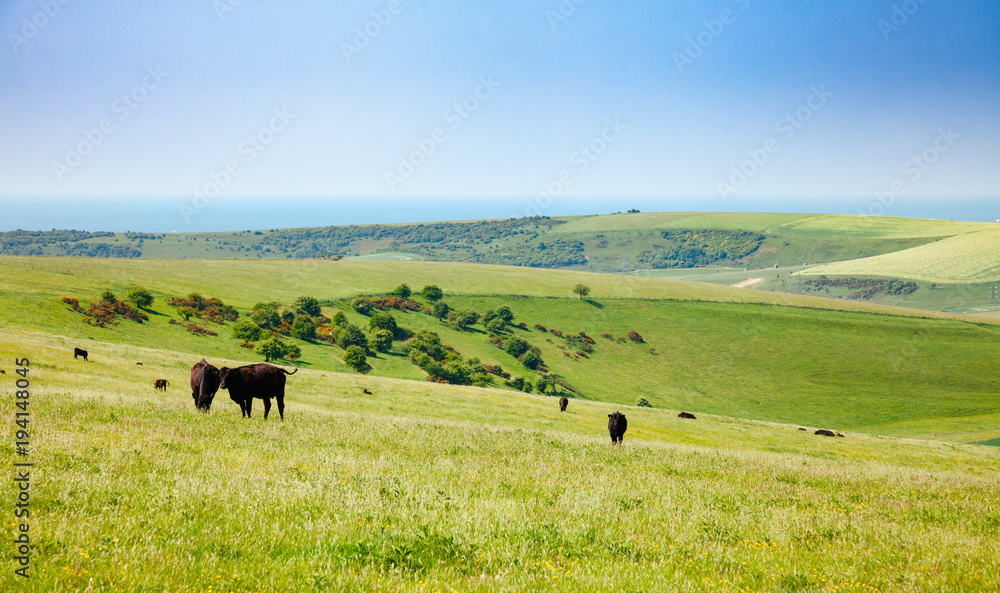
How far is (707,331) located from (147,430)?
118 m

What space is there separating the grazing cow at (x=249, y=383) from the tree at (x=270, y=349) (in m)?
54.8

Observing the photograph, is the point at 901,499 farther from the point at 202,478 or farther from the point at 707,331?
the point at 707,331

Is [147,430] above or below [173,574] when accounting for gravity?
below

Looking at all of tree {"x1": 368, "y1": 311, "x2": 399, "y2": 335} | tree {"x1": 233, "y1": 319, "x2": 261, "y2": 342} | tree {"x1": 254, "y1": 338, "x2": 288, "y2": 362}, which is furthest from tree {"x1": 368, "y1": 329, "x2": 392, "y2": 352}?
tree {"x1": 254, "y1": 338, "x2": 288, "y2": 362}

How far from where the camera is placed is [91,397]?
735 inches

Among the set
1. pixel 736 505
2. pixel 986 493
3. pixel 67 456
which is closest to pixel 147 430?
pixel 67 456

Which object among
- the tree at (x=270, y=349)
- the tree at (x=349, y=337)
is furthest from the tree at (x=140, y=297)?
the tree at (x=349, y=337)

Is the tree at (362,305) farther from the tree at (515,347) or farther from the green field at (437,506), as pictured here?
the green field at (437,506)

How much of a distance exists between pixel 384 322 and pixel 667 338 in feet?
204

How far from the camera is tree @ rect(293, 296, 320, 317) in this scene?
318 feet

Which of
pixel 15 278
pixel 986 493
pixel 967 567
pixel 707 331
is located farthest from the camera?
pixel 707 331

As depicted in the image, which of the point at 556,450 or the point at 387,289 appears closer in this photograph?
the point at 556,450

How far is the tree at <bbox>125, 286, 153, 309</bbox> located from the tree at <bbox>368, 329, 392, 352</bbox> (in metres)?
33.7

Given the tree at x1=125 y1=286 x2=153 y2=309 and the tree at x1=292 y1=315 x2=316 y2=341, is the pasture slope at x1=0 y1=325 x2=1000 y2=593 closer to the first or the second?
the tree at x1=292 y1=315 x2=316 y2=341
